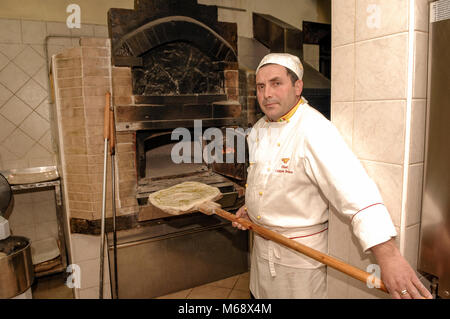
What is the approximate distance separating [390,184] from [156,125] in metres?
1.90

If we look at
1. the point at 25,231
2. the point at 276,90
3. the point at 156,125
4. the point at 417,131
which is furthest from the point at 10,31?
the point at 417,131

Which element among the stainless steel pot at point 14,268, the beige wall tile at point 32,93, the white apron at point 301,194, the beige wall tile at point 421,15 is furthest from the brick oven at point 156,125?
the beige wall tile at point 421,15

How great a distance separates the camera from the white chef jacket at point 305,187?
3.78 ft

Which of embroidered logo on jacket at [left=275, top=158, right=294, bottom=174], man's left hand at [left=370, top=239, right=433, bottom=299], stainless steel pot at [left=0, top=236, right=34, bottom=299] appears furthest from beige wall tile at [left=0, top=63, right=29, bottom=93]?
man's left hand at [left=370, top=239, right=433, bottom=299]

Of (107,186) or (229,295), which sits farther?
(229,295)

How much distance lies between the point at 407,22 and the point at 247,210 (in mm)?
1111

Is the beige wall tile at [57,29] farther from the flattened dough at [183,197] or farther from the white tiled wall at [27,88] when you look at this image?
the flattened dough at [183,197]

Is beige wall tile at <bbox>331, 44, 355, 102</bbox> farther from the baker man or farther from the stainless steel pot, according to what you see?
the stainless steel pot

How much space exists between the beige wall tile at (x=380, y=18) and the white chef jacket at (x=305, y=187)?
1.24ft

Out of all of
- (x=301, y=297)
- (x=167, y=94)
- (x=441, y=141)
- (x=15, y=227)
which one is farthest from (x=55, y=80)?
(x=441, y=141)

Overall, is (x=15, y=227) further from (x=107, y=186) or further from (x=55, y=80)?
(x=55, y=80)

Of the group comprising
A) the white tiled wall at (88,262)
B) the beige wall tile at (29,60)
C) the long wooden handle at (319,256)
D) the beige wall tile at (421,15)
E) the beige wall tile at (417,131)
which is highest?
the beige wall tile at (29,60)

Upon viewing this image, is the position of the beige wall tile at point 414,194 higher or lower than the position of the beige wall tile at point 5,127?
lower

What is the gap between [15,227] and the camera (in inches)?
126
